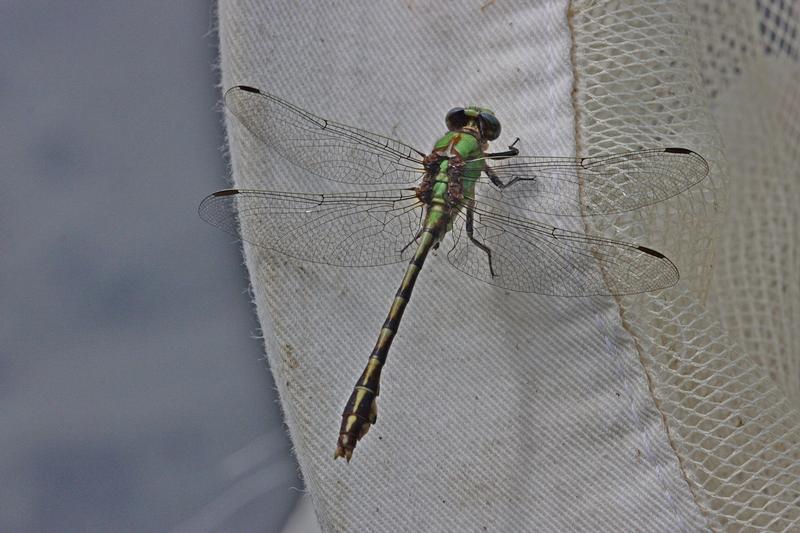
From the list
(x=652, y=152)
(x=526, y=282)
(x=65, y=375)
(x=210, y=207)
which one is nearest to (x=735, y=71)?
(x=652, y=152)

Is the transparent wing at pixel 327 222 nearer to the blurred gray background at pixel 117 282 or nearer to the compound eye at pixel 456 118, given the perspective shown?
the compound eye at pixel 456 118

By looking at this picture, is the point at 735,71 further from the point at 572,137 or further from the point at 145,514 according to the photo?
the point at 145,514

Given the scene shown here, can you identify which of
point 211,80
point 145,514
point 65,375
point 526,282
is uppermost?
point 211,80

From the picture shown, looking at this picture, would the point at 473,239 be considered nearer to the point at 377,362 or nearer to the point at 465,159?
the point at 465,159

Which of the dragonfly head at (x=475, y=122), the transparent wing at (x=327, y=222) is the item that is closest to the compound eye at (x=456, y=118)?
the dragonfly head at (x=475, y=122)

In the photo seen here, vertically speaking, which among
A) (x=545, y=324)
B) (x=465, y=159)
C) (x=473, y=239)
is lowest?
(x=545, y=324)

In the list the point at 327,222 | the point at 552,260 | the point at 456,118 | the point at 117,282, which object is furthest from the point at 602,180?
the point at 117,282
